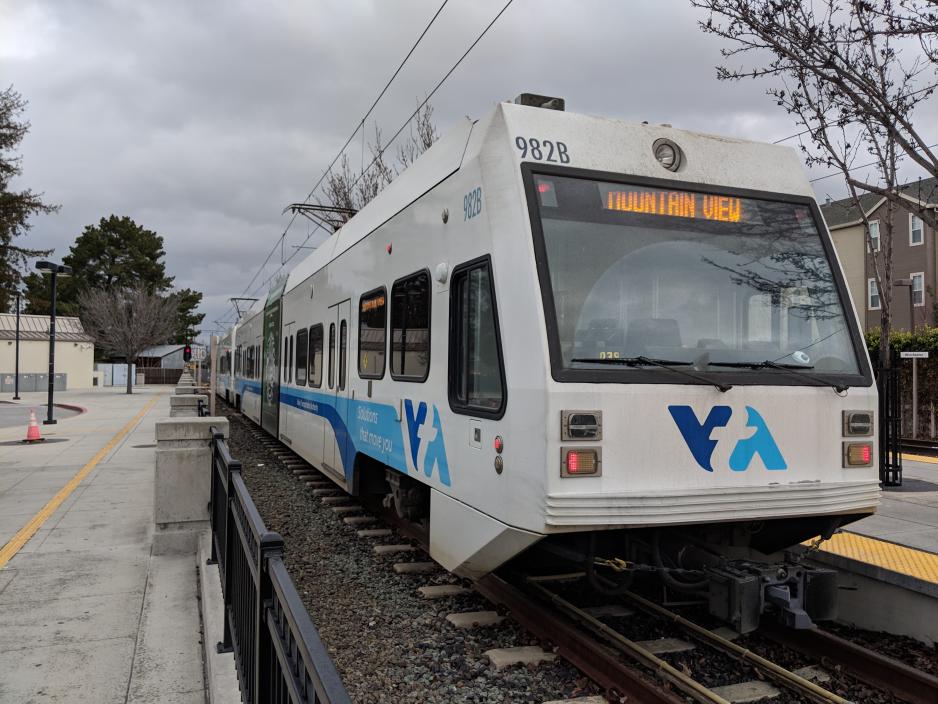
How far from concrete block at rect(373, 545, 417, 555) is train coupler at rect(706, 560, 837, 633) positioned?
328cm

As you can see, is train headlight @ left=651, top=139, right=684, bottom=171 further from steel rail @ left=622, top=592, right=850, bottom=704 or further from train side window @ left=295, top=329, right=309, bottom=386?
train side window @ left=295, top=329, right=309, bottom=386

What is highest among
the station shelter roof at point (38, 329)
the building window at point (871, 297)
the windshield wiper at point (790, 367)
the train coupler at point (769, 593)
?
the building window at point (871, 297)

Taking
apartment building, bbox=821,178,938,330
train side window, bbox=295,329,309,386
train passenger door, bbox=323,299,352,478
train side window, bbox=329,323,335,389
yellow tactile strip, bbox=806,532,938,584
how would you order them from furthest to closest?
apartment building, bbox=821,178,938,330 < train side window, bbox=295,329,309,386 < train side window, bbox=329,323,335,389 < train passenger door, bbox=323,299,352,478 < yellow tactile strip, bbox=806,532,938,584

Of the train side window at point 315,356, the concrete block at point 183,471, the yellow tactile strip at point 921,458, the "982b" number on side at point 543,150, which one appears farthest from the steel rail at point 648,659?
the yellow tactile strip at point 921,458

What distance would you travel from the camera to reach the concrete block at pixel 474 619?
5012 millimetres

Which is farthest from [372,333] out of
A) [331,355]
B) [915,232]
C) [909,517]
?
[915,232]

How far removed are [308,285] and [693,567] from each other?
7592 mm

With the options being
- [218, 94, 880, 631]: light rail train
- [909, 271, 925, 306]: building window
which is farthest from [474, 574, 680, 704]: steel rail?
[909, 271, 925, 306]: building window

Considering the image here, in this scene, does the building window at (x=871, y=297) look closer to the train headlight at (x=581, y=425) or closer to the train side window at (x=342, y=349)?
the train side window at (x=342, y=349)

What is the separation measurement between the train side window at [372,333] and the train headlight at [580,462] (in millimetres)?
3005

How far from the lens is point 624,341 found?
4.23m

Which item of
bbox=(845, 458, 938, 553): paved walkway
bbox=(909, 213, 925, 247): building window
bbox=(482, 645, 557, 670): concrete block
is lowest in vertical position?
bbox=(482, 645, 557, 670): concrete block

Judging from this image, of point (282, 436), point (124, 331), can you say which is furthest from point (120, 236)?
point (282, 436)

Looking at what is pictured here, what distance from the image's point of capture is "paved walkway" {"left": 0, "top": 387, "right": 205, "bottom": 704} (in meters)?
4.14
